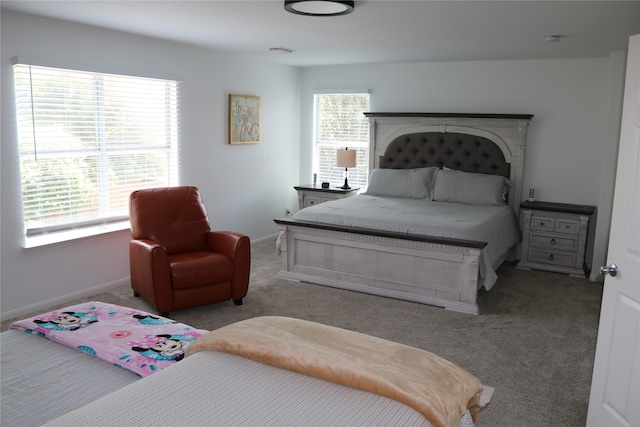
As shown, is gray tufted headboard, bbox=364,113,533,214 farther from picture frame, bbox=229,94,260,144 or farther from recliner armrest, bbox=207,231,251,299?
recliner armrest, bbox=207,231,251,299

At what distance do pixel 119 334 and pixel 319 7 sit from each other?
2.20 meters

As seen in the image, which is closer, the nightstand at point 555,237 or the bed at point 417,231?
the bed at point 417,231

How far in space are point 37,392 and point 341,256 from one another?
123 inches

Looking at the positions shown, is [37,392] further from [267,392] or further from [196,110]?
[196,110]

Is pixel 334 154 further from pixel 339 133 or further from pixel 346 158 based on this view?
pixel 346 158

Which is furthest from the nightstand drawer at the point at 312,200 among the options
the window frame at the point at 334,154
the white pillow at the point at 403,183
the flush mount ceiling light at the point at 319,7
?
the flush mount ceiling light at the point at 319,7

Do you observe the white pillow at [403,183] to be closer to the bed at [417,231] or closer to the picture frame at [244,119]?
the bed at [417,231]

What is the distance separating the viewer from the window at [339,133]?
21.5ft

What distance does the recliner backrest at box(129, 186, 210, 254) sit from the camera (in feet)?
13.8

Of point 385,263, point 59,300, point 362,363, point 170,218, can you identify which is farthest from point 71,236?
point 362,363

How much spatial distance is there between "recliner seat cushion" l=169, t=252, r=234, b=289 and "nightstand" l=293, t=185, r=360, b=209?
2.33 metres

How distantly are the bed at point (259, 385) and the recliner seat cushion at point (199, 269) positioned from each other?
5.93 feet

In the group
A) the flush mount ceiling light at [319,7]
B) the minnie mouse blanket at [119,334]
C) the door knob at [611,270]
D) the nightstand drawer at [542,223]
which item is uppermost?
the flush mount ceiling light at [319,7]

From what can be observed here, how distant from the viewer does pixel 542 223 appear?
526 centimetres
